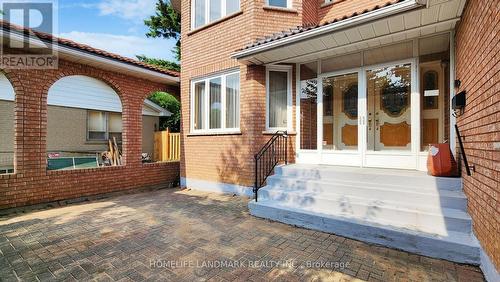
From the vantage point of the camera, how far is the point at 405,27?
424 cm

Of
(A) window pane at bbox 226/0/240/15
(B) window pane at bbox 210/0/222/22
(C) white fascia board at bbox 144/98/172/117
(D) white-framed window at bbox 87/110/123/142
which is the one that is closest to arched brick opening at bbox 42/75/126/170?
(D) white-framed window at bbox 87/110/123/142

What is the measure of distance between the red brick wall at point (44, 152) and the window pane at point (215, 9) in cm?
284

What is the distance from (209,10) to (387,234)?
7253mm

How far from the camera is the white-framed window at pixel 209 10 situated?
6.97m

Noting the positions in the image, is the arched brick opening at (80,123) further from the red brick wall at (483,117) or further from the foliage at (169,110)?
the red brick wall at (483,117)

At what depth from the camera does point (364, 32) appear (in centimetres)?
452

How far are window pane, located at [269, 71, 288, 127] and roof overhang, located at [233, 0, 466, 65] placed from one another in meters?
0.53

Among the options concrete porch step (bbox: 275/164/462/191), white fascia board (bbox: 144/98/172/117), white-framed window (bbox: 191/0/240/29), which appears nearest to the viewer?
concrete porch step (bbox: 275/164/462/191)

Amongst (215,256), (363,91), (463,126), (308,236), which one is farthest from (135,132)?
(463,126)

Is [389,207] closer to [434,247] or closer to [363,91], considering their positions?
[434,247]

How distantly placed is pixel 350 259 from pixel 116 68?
6.83m

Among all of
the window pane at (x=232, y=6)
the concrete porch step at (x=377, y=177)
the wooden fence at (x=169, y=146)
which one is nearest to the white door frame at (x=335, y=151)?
the concrete porch step at (x=377, y=177)

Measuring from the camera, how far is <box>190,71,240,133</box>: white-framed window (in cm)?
682

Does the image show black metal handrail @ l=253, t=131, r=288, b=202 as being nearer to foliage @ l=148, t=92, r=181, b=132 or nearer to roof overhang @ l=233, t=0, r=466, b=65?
roof overhang @ l=233, t=0, r=466, b=65
